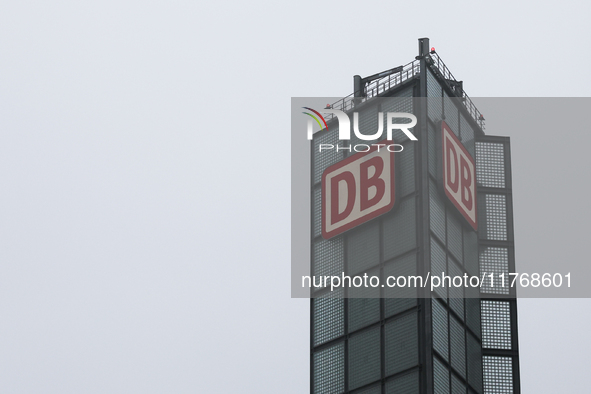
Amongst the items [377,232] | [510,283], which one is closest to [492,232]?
[510,283]

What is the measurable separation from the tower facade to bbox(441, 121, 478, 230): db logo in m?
0.08

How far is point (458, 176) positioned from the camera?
69.1m

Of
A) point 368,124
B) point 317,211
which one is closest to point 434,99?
point 368,124

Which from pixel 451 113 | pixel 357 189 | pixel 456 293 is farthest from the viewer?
pixel 451 113

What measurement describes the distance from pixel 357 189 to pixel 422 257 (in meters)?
6.55

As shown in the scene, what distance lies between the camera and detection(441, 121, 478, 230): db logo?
2665 inches

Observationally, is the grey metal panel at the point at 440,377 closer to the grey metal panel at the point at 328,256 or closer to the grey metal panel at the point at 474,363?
the grey metal panel at the point at 474,363

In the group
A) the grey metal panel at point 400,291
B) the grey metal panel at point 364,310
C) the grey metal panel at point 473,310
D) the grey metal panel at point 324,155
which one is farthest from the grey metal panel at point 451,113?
the grey metal panel at point 364,310

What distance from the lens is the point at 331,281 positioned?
2682 inches

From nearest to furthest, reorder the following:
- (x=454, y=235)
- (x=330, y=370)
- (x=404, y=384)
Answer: (x=404, y=384)
(x=330, y=370)
(x=454, y=235)

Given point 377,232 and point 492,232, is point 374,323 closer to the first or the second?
point 377,232

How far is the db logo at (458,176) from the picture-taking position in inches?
2665

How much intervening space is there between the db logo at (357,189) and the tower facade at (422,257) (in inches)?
13.2

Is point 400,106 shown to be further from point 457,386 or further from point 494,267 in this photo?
point 457,386
